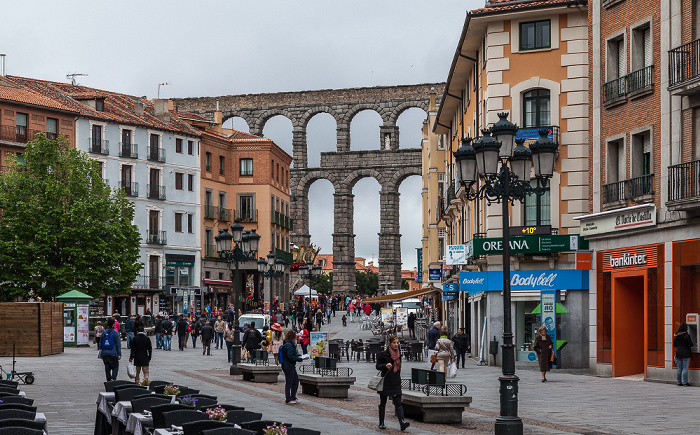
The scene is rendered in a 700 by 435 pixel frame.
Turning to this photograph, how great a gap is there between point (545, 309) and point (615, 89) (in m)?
7.62

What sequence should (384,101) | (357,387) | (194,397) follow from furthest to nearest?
(384,101)
(357,387)
(194,397)

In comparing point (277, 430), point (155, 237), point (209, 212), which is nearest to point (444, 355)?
point (277, 430)

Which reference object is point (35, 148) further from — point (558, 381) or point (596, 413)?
point (596, 413)

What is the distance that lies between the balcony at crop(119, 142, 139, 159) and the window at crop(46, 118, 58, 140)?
204 inches

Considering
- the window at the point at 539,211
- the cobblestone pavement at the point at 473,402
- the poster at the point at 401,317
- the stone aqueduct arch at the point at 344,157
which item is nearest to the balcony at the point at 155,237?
the poster at the point at 401,317

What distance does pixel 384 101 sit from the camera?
99.8 metres

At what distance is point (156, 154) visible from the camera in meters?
73.1

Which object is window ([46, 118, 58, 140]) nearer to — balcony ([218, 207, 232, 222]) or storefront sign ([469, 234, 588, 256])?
balcony ([218, 207, 232, 222])

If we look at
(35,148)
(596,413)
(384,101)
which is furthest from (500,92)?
(384,101)

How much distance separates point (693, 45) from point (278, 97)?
3069 inches

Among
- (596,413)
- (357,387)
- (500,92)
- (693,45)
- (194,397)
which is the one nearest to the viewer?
(194,397)

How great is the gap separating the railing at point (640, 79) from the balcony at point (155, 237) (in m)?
47.6

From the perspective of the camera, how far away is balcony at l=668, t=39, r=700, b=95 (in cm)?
2533

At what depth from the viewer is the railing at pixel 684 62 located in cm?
2555
